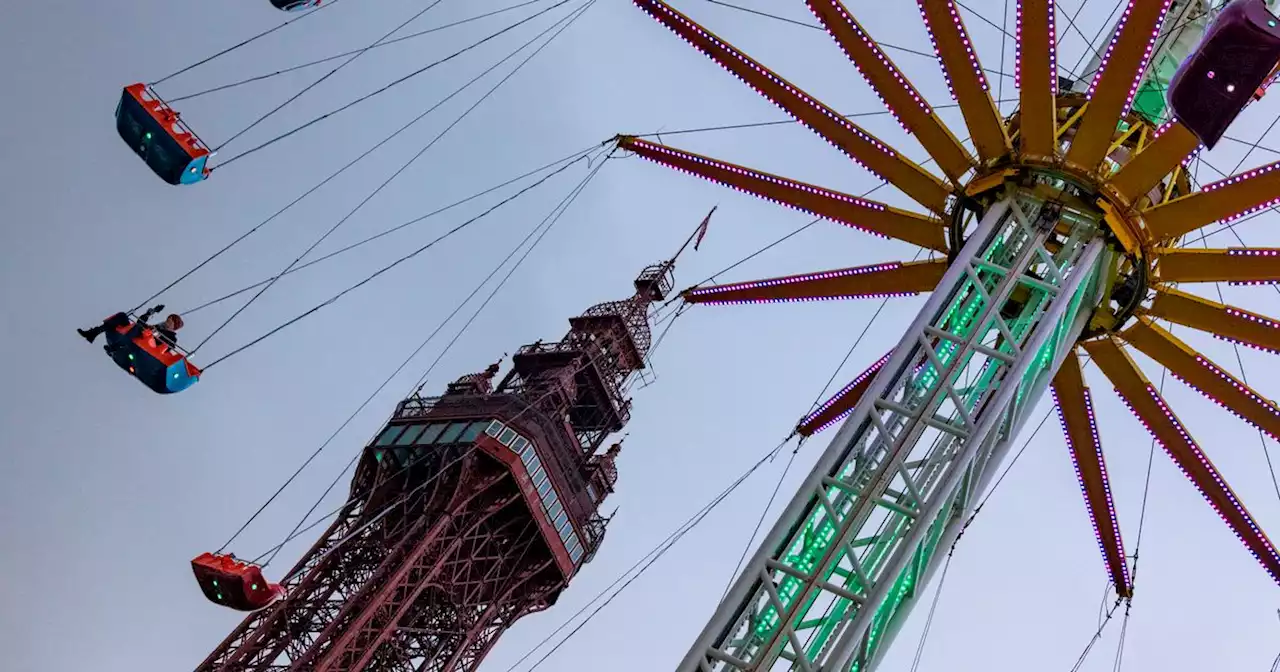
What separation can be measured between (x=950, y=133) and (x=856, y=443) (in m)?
3.84

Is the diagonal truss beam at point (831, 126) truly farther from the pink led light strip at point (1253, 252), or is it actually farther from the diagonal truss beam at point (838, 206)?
the pink led light strip at point (1253, 252)

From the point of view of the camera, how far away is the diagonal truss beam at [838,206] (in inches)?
557

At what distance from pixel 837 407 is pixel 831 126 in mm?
4928

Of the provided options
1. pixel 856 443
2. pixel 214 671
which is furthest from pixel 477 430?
pixel 856 443

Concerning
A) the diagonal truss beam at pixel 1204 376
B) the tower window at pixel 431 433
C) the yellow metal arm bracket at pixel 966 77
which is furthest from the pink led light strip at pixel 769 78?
the tower window at pixel 431 433

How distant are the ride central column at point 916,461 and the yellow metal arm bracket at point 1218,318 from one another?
101 centimetres

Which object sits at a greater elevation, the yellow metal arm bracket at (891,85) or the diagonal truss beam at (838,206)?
the yellow metal arm bracket at (891,85)

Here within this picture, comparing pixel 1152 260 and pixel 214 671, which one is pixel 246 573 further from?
pixel 214 671

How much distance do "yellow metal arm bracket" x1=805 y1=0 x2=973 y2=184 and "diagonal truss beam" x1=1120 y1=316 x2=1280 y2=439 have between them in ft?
9.04

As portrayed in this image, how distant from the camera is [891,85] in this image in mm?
13125

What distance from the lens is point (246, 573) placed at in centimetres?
1967

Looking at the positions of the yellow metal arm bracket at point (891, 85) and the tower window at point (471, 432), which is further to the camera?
the tower window at point (471, 432)

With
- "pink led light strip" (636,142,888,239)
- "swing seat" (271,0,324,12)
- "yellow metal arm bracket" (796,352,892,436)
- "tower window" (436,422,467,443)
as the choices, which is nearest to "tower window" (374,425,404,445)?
"tower window" (436,422,467,443)

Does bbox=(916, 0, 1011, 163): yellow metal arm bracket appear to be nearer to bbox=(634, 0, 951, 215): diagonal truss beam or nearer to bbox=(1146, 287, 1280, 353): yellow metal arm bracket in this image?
bbox=(634, 0, 951, 215): diagonal truss beam
